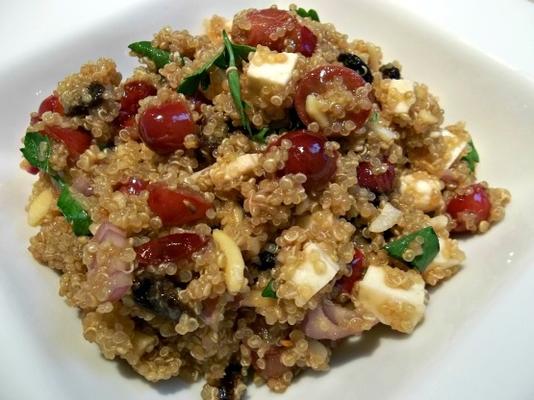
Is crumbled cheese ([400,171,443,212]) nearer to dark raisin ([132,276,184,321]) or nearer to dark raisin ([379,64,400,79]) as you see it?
dark raisin ([379,64,400,79])

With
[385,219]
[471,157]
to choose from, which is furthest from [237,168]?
[471,157]

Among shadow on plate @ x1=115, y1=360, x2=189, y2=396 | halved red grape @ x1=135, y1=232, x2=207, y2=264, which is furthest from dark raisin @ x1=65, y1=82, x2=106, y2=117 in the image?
shadow on plate @ x1=115, y1=360, x2=189, y2=396

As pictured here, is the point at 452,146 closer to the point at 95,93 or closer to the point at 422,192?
the point at 422,192

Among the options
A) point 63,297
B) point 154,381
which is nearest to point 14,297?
point 63,297

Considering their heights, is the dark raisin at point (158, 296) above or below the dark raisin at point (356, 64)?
below

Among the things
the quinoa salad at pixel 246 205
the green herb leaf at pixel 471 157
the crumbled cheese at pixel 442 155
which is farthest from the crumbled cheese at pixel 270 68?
the green herb leaf at pixel 471 157

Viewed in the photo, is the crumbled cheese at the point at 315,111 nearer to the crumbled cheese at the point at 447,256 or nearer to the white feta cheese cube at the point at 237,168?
the white feta cheese cube at the point at 237,168

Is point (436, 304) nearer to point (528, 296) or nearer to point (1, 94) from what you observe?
point (528, 296)
